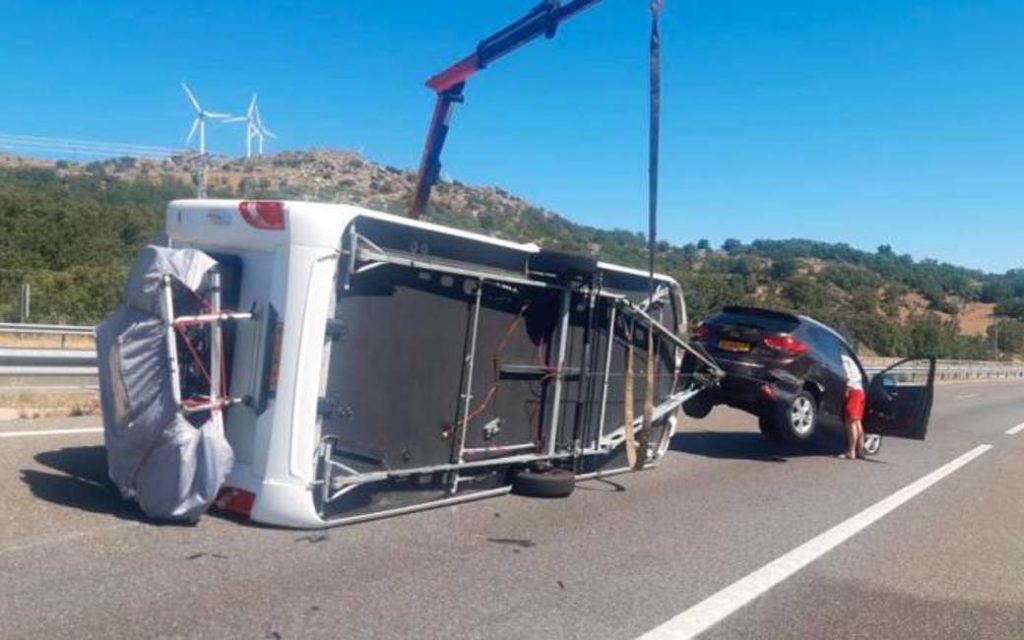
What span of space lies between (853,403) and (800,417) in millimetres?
1032

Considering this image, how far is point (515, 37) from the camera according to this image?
15602mm

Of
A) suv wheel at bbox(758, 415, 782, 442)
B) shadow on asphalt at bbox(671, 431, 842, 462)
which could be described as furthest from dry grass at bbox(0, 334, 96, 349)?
suv wheel at bbox(758, 415, 782, 442)

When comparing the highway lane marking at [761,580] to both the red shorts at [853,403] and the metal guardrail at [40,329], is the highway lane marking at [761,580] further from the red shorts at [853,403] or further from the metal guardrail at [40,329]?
the metal guardrail at [40,329]

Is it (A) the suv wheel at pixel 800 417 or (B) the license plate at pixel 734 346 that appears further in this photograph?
(B) the license plate at pixel 734 346

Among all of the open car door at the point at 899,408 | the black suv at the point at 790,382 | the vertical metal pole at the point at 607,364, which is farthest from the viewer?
the open car door at the point at 899,408

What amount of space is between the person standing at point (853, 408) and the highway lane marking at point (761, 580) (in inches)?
108

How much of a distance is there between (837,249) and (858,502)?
4498 inches

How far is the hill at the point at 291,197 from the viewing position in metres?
22.5

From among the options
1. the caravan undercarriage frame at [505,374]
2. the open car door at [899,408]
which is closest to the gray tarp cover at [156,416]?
the caravan undercarriage frame at [505,374]

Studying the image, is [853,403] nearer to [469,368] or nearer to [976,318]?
[469,368]

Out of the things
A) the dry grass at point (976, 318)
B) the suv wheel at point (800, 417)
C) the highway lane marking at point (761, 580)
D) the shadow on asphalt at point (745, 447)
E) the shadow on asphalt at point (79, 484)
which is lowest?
the shadow on asphalt at point (745, 447)

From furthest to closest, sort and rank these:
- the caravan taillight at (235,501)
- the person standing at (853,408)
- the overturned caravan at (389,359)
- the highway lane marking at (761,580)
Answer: the person standing at (853,408), the caravan taillight at (235,501), the overturned caravan at (389,359), the highway lane marking at (761,580)

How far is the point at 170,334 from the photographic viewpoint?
6539 millimetres

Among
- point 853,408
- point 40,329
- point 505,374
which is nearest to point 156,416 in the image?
point 505,374
